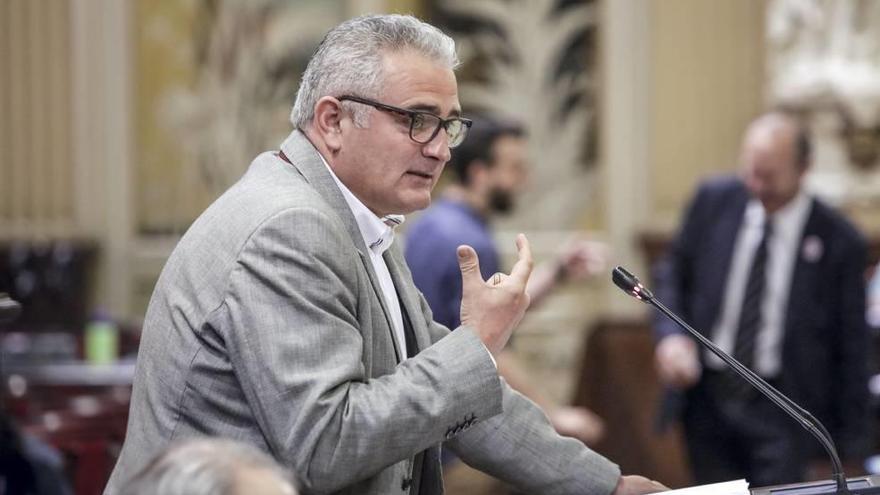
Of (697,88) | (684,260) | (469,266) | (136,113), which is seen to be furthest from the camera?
(136,113)

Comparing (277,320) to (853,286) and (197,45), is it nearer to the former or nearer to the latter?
(853,286)

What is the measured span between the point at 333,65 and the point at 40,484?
6.07 feet

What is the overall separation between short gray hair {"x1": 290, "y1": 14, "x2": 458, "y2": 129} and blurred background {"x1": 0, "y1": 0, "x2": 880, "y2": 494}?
4909 mm

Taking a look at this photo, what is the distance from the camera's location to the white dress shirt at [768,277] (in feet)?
14.0

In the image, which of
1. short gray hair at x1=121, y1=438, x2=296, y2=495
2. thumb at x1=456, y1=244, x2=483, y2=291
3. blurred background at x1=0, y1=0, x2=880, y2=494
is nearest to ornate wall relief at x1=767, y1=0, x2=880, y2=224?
blurred background at x1=0, y1=0, x2=880, y2=494

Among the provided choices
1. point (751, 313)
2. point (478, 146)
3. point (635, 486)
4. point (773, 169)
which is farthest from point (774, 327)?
point (635, 486)

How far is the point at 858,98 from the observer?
663cm

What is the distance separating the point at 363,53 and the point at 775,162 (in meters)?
2.50

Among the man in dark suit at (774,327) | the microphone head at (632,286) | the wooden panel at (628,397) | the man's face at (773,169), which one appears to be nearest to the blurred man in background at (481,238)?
the man in dark suit at (774,327)

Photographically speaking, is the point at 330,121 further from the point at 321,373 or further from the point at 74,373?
the point at 74,373

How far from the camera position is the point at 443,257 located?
397cm

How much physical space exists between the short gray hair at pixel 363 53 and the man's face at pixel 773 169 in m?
2.39

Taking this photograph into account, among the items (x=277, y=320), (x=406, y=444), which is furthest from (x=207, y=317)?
(x=406, y=444)

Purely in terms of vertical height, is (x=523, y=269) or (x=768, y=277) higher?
(x=523, y=269)
